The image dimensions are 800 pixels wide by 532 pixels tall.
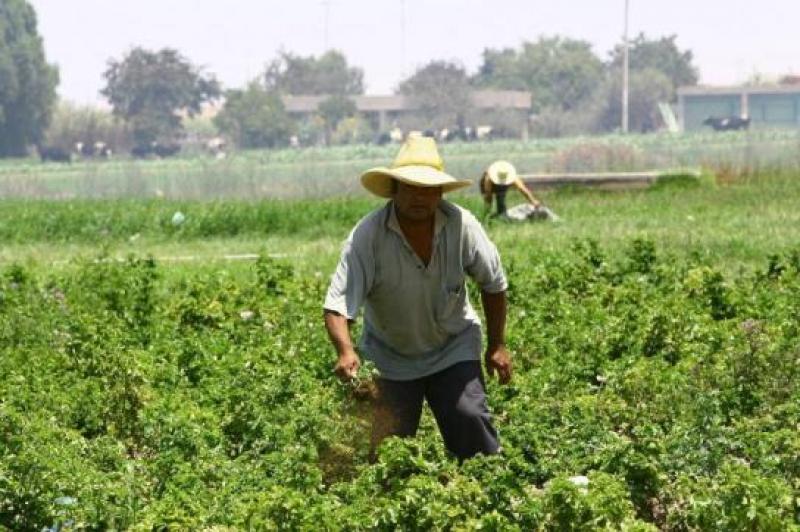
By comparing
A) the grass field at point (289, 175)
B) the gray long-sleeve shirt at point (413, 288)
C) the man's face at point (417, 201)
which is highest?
the man's face at point (417, 201)

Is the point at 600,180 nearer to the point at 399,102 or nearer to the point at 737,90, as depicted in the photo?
the point at 399,102

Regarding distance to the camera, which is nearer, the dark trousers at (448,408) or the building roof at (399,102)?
the dark trousers at (448,408)

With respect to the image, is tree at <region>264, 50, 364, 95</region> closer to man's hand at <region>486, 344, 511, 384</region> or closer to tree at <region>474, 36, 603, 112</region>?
tree at <region>474, 36, 603, 112</region>

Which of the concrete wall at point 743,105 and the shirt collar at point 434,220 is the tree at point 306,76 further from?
the shirt collar at point 434,220

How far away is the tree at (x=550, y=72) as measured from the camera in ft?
382

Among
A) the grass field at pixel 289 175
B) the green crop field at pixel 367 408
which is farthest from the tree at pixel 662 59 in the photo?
the green crop field at pixel 367 408

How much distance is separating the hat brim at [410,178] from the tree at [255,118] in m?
89.8

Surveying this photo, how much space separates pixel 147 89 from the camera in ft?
327

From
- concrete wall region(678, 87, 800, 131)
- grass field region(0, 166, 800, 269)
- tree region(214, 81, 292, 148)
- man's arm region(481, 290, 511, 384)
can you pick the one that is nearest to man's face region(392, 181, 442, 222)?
man's arm region(481, 290, 511, 384)

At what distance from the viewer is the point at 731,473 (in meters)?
6.84

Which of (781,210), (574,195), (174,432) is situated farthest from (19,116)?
→ (174,432)

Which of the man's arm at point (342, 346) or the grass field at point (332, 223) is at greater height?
the man's arm at point (342, 346)

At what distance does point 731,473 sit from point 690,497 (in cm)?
41

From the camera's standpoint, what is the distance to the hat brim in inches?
303
